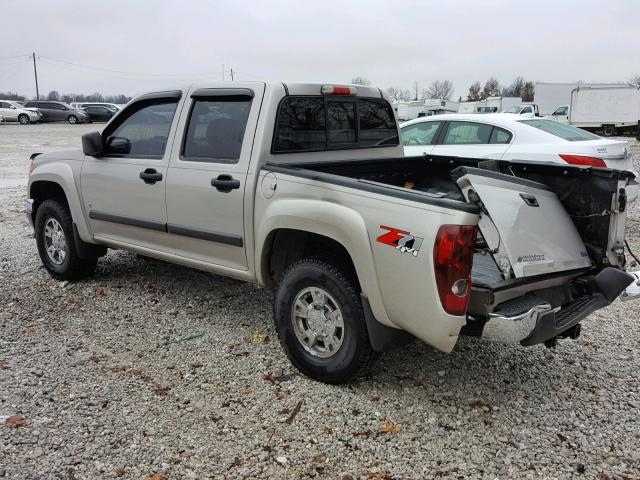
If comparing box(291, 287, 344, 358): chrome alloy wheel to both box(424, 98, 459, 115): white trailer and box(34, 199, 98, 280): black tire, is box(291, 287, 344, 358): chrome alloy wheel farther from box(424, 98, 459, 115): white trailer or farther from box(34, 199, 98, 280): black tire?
box(424, 98, 459, 115): white trailer

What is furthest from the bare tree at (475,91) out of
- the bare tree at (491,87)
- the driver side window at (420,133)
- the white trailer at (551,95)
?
the driver side window at (420,133)

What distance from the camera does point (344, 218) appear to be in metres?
3.43

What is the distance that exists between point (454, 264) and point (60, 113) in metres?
43.3

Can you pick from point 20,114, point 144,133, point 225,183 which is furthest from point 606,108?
point 20,114

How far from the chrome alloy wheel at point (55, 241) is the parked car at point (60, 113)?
1470 inches

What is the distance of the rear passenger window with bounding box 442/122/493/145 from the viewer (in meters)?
8.66

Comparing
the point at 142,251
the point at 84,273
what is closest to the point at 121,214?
the point at 142,251

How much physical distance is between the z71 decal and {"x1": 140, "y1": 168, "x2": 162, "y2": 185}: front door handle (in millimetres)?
2213

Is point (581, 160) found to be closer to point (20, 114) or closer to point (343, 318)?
point (343, 318)

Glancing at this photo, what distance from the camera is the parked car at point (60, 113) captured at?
39.9m

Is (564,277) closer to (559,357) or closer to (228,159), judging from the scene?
Result: (559,357)

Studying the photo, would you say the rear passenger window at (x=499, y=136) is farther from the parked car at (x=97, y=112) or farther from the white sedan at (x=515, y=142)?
the parked car at (x=97, y=112)

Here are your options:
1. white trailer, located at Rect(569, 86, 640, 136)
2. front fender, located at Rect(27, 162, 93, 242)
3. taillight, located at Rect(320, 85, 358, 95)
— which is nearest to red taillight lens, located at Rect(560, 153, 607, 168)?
taillight, located at Rect(320, 85, 358, 95)

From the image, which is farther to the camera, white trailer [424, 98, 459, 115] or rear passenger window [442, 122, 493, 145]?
white trailer [424, 98, 459, 115]
